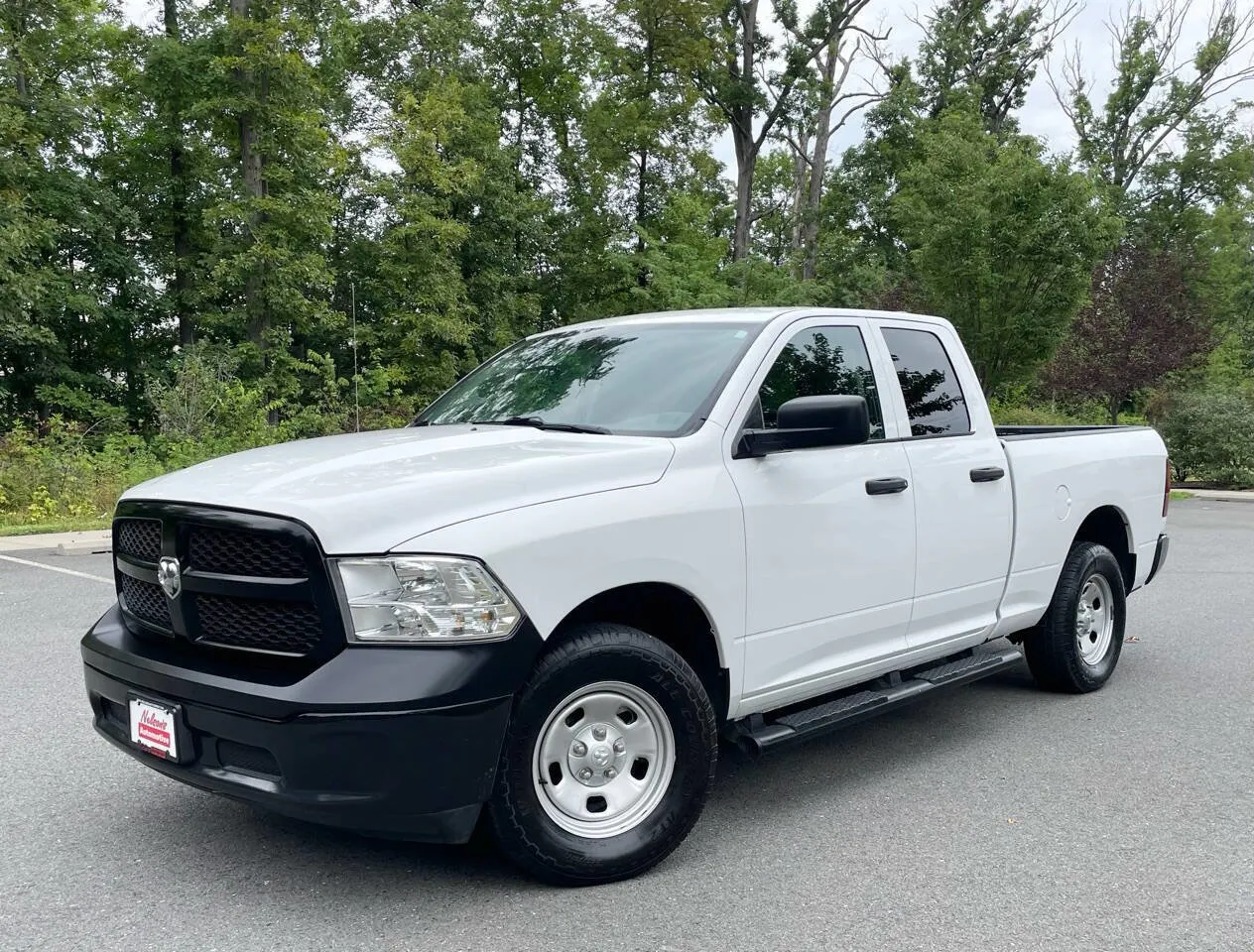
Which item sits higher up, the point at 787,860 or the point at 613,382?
the point at 613,382

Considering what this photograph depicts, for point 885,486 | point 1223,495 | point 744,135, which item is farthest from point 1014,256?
point 744,135

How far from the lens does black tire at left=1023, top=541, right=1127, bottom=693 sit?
558cm

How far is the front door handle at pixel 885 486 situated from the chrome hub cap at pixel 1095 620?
6.91ft

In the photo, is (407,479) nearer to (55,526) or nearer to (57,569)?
(57,569)

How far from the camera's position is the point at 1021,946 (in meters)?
2.99

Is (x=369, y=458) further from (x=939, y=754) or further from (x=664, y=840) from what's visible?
(x=939, y=754)

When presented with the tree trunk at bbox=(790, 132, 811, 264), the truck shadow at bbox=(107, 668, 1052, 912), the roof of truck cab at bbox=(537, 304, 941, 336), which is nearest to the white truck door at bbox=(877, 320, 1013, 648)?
the roof of truck cab at bbox=(537, 304, 941, 336)

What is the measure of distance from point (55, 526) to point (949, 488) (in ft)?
38.3

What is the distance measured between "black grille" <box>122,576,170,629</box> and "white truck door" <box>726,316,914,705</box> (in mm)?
1983

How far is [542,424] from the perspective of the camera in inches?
160

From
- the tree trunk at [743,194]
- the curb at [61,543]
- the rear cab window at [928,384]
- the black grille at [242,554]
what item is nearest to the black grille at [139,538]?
the black grille at [242,554]

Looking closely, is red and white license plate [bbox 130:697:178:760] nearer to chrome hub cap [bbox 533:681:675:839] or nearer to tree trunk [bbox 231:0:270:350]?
chrome hub cap [bbox 533:681:675:839]

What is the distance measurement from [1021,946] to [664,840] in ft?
3.69

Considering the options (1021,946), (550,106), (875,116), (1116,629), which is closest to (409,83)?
(550,106)
